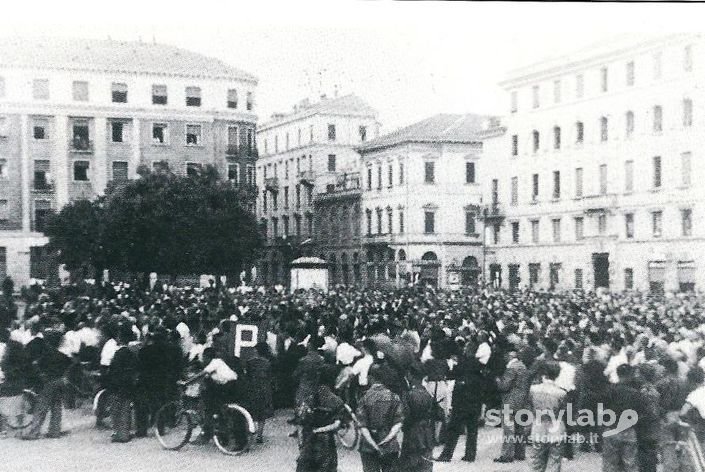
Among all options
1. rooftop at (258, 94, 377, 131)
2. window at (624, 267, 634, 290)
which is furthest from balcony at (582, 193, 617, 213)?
rooftop at (258, 94, 377, 131)

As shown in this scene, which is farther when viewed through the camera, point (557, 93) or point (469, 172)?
point (469, 172)

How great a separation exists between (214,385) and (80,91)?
1873 cm

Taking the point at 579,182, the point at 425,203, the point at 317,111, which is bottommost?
the point at 579,182

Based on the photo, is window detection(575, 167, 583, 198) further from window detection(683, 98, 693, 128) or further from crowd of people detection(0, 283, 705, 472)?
crowd of people detection(0, 283, 705, 472)

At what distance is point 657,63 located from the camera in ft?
46.5

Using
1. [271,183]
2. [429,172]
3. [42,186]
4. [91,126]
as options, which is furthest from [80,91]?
[429,172]

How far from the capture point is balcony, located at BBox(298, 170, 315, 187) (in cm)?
3854

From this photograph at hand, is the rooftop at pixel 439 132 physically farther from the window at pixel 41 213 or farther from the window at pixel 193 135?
the window at pixel 41 213

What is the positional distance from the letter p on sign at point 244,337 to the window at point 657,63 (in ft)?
21.4

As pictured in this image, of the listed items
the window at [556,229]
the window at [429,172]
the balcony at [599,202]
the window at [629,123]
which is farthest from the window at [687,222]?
the window at [429,172]

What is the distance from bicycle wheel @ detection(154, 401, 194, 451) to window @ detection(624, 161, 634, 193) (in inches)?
455

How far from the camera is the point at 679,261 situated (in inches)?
727

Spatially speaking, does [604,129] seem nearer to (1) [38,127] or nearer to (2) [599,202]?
(2) [599,202]

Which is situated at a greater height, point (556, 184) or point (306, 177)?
point (306, 177)
